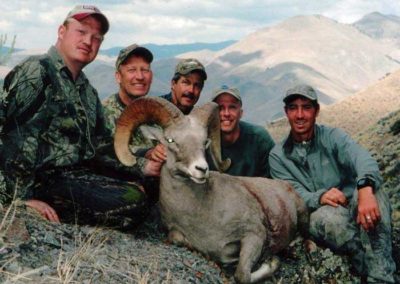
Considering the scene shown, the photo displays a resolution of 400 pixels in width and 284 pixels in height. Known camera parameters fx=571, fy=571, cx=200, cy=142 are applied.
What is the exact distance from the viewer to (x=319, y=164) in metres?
6.93

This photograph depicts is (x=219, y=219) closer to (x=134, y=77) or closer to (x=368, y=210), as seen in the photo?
(x=368, y=210)

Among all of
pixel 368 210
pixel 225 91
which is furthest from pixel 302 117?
pixel 368 210

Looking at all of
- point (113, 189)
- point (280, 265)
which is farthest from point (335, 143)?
point (113, 189)

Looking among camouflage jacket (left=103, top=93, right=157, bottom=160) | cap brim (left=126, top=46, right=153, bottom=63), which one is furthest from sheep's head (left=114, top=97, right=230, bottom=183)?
cap brim (left=126, top=46, right=153, bottom=63)

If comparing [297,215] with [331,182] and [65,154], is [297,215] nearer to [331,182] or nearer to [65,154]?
[331,182]

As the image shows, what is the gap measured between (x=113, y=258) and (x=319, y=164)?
3.00m

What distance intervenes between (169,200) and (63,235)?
1260 millimetres

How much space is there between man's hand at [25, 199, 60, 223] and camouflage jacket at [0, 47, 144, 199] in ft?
0.31

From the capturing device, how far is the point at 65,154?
621 centimetres

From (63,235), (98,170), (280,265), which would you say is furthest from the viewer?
(98,170)

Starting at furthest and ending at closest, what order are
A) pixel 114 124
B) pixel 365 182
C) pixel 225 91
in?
1. pixel 225 91
2. pixel 114 124
3. pixel 365 182

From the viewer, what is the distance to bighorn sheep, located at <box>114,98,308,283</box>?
5.86 meters

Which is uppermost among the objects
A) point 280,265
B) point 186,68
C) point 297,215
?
point 186,68

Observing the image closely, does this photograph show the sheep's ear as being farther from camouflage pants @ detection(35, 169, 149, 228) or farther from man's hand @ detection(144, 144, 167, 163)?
camouflage pants @ detection(35, 169, 149, 228)
